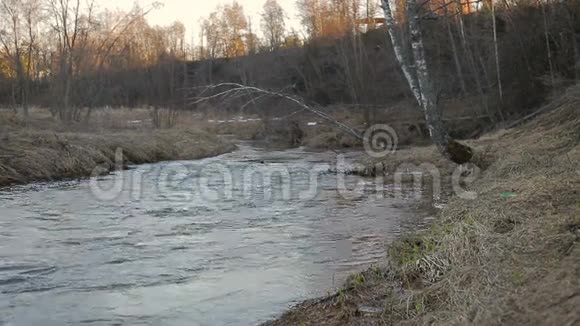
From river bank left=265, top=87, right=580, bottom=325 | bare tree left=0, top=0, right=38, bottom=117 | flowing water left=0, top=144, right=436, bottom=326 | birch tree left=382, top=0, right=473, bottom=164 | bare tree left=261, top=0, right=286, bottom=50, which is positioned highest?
bare tree left=261, top=0, right=286, bottom=50

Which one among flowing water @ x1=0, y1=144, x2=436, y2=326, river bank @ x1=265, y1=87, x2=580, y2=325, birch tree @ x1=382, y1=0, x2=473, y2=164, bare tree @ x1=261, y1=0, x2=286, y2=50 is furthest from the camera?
bare tree @ x1=261, y1=0, x2=286, y2=50

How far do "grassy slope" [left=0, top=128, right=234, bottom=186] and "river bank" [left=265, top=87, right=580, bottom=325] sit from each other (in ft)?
39.4

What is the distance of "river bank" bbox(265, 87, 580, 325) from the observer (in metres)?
3.50

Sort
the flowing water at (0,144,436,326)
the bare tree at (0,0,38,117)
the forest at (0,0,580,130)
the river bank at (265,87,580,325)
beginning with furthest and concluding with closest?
1. the bare tree at (0,0,38,117)
2. the forest at (0,0,580,130)
3. the flowing water at (0,144,436,326)
4. the river bank at (265,87,580,325)

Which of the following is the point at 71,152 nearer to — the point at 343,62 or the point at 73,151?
the point at 73,151

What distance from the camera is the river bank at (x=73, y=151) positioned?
15602mm

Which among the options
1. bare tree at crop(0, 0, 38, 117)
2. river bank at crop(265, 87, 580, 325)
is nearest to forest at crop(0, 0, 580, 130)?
bare tree at crop(0, 0, 38, 117)

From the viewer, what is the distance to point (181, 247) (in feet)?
27.6

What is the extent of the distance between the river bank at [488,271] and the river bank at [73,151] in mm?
11871

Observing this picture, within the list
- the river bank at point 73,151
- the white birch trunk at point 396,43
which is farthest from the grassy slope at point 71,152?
the white birch trunk at point 396,43

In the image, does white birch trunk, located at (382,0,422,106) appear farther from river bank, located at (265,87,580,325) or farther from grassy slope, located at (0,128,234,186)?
grassy slope, located at (0,128,234,186)

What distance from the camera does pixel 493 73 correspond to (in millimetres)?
25844

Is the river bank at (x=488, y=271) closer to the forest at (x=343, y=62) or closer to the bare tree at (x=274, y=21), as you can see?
the forest at (x=343, y=62)

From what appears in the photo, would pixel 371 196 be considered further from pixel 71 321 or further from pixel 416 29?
pixel 71 321
